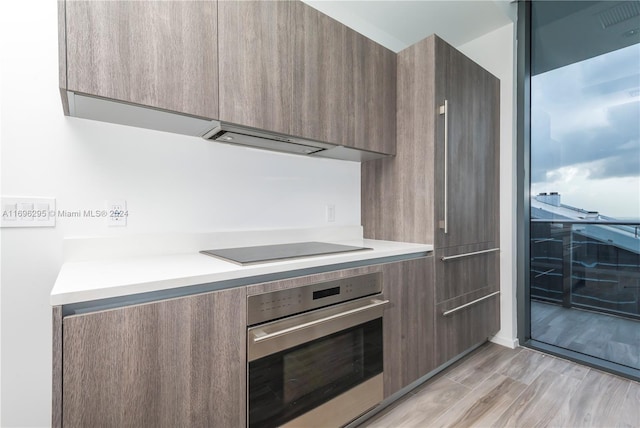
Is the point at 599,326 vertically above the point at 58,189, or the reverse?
the point at 58,189

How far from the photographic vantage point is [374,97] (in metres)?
1.93

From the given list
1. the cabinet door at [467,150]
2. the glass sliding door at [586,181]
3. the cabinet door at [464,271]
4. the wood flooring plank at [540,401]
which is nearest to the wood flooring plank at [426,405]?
the wood flooring plank at [540,401]

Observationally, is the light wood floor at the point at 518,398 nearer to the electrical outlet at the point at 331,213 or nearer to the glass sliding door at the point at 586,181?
the glass sliding door at the point at 586,181

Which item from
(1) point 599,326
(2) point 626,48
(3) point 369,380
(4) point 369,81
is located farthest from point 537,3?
(3) point 369,380

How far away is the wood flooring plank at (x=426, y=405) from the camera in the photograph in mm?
1600

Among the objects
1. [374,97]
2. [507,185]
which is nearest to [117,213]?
[374,97]

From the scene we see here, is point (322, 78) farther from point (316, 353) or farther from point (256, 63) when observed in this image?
point (316, 353)

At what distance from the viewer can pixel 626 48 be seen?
2033 mm

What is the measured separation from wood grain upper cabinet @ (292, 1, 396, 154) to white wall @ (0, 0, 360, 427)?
57 centimetres

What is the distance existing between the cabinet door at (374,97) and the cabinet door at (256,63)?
0.47 m

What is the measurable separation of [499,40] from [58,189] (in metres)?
3.09

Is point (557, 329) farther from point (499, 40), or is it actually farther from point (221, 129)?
point (221, 129)

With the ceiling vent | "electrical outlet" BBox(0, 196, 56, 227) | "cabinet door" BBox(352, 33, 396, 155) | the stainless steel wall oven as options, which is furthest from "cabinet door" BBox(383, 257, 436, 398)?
the ceiling vent

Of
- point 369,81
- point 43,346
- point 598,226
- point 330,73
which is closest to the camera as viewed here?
point 43,346
